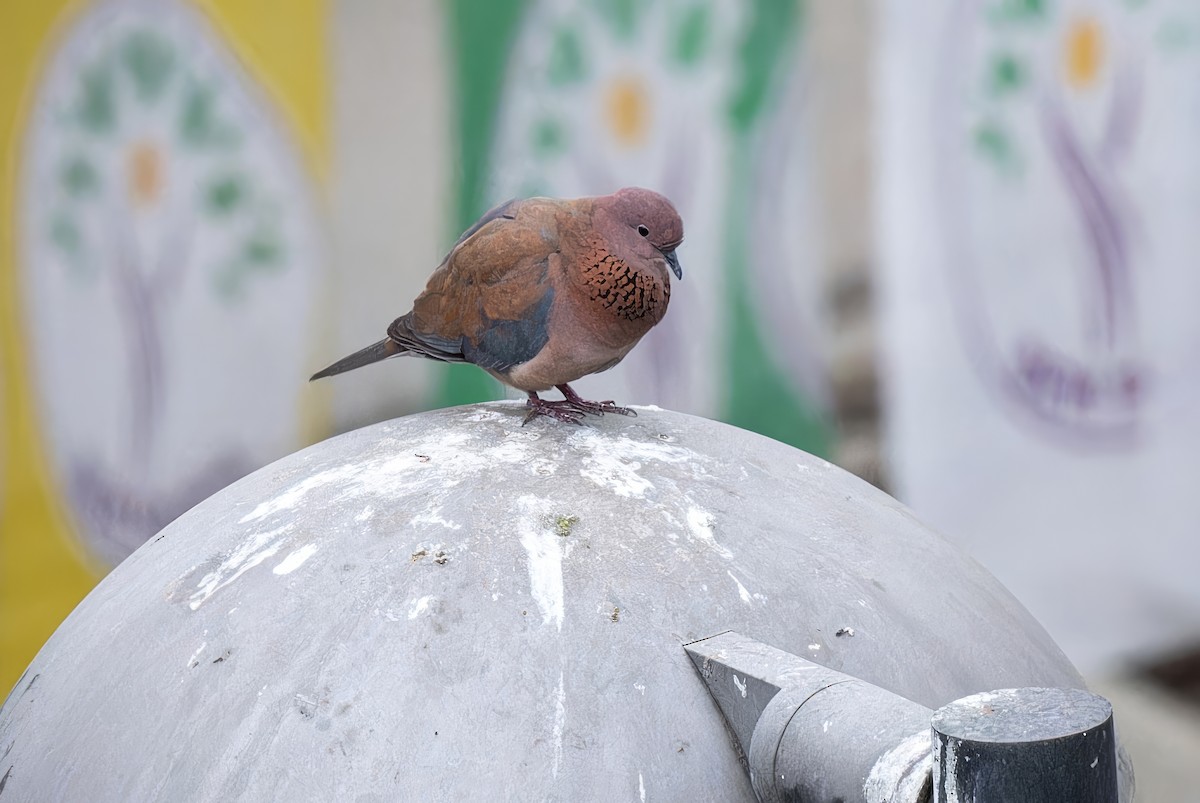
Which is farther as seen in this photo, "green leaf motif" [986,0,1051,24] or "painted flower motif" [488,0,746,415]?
"painted flower motif" [488,0,746,415]

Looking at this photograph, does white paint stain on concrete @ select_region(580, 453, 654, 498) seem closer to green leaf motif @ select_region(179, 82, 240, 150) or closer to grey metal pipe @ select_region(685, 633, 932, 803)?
grey metal pipe @ select_region(685, 633, 932, 803)

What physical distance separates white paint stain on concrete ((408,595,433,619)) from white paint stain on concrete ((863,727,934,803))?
1.83 ft

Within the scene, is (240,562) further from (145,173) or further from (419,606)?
(145,173)

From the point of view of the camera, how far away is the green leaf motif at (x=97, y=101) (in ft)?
14.1

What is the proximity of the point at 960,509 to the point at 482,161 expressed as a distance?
1.80m

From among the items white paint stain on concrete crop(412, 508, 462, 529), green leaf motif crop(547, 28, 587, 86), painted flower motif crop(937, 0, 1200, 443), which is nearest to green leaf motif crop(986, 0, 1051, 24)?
painted flower motif crop(937, 0, 1200, 443)

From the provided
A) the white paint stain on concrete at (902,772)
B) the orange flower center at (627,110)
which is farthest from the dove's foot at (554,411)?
the orange flower center at (627,110)

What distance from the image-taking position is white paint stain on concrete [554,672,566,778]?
138cm

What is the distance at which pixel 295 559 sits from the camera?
63.4 inches

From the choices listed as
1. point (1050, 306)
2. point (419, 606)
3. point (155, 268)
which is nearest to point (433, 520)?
point (419, 606)

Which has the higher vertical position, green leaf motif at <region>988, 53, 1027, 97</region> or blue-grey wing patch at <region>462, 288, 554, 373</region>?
green leaf motif at <region>988, 53, 1027, 97</region>

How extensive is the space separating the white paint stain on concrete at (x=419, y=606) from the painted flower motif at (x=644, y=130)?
2.27 metres

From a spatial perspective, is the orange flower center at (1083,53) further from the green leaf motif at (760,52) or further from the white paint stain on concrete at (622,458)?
the white paint stain on concrete at (622,458)

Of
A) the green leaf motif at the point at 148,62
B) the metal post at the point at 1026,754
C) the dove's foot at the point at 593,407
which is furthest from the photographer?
the green leaf motif at the point at 148,62
